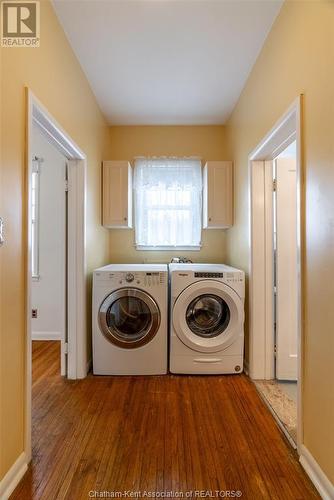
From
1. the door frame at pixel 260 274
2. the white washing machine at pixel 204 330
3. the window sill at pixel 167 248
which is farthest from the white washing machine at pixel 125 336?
the window sill at pixel 167 248

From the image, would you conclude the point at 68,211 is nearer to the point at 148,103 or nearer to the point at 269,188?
the point at 148,103

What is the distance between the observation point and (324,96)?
1105 millimetres

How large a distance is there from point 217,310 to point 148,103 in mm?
2164

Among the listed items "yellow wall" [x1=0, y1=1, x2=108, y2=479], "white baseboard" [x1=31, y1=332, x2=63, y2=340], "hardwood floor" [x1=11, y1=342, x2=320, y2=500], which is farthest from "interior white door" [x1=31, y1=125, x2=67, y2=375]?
"yellow wall" [x1=0, y1=1, x2=108, y2=479]

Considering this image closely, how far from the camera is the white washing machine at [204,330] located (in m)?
2.12

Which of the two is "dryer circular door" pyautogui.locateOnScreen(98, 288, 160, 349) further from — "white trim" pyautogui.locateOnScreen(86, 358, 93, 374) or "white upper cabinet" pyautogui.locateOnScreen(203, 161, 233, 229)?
"white upper cabinet" pyautogui.locateOnScreen(203, 161, 233, 229)

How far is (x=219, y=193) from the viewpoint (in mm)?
2760

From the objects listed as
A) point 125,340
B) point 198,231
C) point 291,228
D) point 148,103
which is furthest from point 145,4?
point 125,340

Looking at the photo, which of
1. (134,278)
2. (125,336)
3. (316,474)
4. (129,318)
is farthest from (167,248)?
(316,474)

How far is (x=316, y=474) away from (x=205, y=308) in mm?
1240

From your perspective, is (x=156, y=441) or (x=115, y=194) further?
(x=115, y=194)

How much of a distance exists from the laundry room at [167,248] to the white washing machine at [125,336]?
0.04 feet

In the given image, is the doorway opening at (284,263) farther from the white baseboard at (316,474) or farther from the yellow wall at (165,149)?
→ the yellow wall at (165,149)

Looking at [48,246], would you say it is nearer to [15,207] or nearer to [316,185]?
[15,207]
